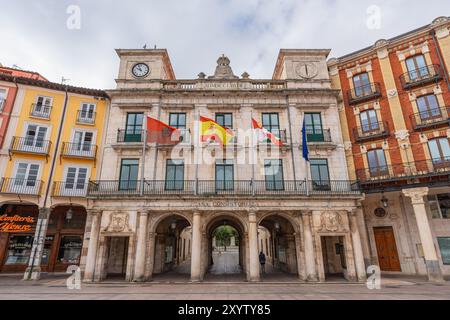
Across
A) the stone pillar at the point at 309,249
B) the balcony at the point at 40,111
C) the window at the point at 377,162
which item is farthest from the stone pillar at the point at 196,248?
the balcony at the point at 40,111

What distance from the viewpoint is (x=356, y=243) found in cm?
1499

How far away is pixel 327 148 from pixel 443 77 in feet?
31.2

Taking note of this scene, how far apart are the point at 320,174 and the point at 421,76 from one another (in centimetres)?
1065

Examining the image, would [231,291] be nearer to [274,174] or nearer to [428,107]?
[274,174]

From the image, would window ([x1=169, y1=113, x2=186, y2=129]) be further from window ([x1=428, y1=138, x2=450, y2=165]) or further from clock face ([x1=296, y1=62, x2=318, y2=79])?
window ([x1=428, y1=138, x2=450, y2=165])

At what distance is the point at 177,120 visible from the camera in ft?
61.8

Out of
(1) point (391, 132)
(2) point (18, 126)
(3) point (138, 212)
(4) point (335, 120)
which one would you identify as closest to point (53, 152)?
(2) point (18, 126)

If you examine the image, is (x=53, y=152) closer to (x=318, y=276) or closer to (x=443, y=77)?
(x=318, y=276)

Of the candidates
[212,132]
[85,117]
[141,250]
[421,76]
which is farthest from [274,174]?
[85,117]

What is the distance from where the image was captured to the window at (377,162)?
56.3ft

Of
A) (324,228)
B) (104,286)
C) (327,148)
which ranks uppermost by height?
(327,148)

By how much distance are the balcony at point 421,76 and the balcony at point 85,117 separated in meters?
24.8

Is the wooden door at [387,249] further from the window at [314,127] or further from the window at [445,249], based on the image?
the window at [314,127]

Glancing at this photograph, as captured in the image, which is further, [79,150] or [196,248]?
[79,150]
